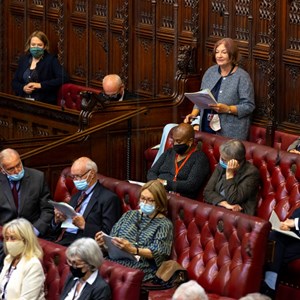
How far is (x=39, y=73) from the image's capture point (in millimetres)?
14977

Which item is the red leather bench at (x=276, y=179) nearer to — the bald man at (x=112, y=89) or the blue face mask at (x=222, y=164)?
the blue face mask at (x=222, y=164)

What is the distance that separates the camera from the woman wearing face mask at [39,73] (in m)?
14.9

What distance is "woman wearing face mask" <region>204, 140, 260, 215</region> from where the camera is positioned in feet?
36.4

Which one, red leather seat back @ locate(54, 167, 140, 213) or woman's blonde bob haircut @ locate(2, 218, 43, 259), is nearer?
woman's blonde bob haircut @ locate(2, 218, 43, 259)

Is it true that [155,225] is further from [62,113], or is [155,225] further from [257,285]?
[62,113]

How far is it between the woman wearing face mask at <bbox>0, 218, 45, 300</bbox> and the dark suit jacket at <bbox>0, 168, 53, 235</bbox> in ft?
4.54

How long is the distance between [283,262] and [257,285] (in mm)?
510

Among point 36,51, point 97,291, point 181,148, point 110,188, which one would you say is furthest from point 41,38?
point 97,291

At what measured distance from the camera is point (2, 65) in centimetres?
1705

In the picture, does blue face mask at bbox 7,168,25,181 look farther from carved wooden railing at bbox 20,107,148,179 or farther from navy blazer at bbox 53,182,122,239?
carved wooden railing at bbox 20,107,148,179

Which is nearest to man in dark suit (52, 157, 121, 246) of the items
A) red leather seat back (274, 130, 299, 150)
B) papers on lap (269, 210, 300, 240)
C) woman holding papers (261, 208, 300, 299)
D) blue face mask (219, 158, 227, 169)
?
blue face mask (219, 158, 227, 169)

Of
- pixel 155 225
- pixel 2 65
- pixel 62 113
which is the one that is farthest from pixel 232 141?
pixel 2 65

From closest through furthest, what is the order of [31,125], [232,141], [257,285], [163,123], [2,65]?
[257,285]
[232,141]
[163,123]
[31,125]
[2,65]

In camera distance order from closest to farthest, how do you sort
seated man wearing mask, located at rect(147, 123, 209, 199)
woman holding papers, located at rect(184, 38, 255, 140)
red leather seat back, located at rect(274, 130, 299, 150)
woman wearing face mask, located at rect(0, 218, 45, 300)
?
woman wearing face mask, located at rect(0, 218, 45, 300)
seated man wearing mask, located at rect(147, 123, 209, 199)
red leather seat back, located at rect(274, 130, 299, 150)
woman holding papers, located at rect(184, 38, 255, 140)
